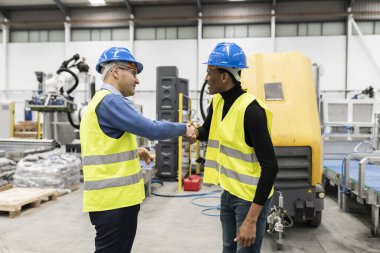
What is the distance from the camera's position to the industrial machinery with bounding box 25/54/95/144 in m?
7.42

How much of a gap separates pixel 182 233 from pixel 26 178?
345 cm

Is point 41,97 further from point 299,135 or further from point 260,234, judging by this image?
point 260,234

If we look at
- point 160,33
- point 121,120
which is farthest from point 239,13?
point 121,120

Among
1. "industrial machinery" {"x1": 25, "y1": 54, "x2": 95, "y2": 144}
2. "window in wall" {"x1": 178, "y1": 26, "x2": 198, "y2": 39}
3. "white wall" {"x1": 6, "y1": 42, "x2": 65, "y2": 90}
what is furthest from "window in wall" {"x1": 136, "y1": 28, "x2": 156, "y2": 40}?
"industrial machinery" {"x1": 25, "y1": 54, "x2": 95, "y2": 144}

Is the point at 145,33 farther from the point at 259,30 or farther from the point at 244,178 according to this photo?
the point at 244,178

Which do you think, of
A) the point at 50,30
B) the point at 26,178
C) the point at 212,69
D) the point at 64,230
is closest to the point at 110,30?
the point at 50,30

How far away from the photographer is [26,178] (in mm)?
6043

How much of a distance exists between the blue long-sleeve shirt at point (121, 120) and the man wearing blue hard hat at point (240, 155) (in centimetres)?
42

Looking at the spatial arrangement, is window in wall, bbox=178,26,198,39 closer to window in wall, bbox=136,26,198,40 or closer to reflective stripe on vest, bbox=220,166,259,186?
window in wall, bbox=136,26,198,40

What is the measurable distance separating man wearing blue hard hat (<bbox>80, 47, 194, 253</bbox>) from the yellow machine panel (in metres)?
2.12

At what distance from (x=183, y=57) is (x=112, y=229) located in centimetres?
1246

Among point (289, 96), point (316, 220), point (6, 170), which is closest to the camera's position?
point (289, 96)

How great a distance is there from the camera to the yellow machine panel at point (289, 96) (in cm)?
373

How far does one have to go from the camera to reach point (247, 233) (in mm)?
1760
